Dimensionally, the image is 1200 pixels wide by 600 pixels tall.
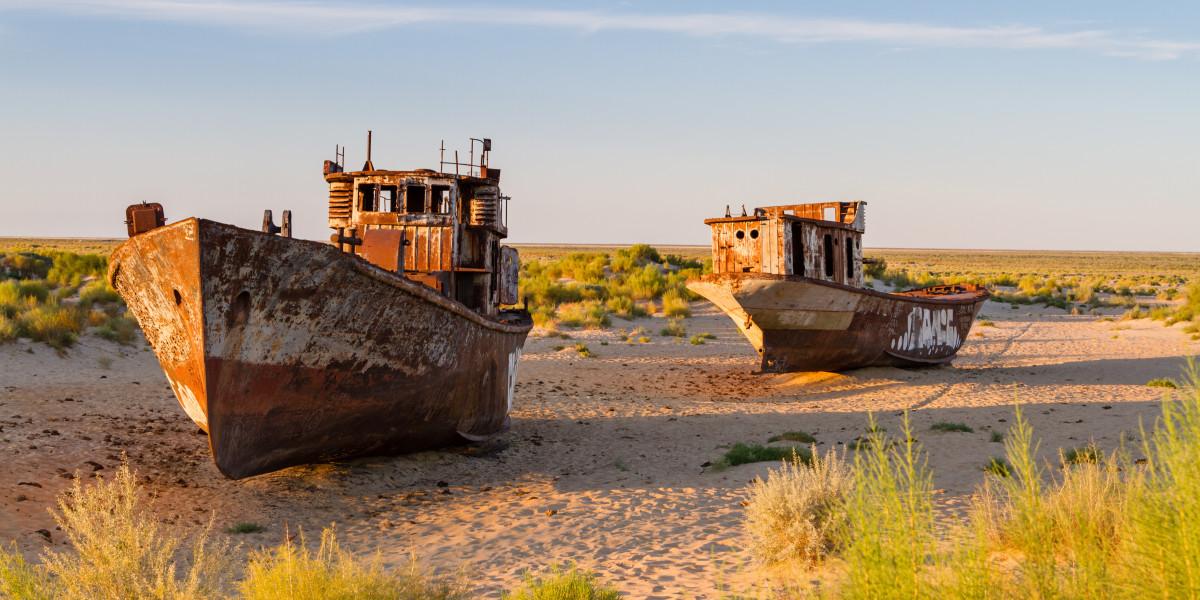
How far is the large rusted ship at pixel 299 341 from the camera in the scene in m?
6.71

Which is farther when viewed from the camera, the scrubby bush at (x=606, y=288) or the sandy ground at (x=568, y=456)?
the scrubby bush at (x=606, y=288)

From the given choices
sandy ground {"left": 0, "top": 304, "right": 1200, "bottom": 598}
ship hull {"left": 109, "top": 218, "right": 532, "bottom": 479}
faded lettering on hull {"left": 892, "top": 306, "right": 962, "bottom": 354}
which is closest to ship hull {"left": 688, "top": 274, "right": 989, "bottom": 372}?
faded lettering on hull {"left": 892, "top": 306, "right": 962, "bottom": 354}

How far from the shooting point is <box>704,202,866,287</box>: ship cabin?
16.5 meters

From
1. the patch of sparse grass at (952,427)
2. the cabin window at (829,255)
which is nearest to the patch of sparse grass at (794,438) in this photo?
the patch of sparse grass at (952,427)

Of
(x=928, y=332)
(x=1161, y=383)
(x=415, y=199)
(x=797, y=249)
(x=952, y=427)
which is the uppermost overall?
(x=415, y=199)

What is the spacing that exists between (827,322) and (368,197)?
377 inches

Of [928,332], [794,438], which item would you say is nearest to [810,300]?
[928,332]

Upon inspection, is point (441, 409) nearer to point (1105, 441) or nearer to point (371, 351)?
point (371, 351)

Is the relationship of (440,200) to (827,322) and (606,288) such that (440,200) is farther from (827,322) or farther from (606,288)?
(606,288)

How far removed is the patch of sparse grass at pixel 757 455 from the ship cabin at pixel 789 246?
21.0 feet

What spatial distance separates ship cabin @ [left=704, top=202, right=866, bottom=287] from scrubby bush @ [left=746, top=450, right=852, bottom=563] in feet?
31.8

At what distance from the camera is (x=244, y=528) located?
23.0 ft

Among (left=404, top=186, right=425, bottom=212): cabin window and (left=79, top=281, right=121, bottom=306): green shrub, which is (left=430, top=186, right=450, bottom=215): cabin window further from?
(left=79, top=281, right=121, bottom=306): green shrub

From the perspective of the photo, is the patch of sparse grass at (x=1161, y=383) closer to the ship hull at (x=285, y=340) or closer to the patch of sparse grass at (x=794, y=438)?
the patch of sparse grass at (x=794, y=438)
